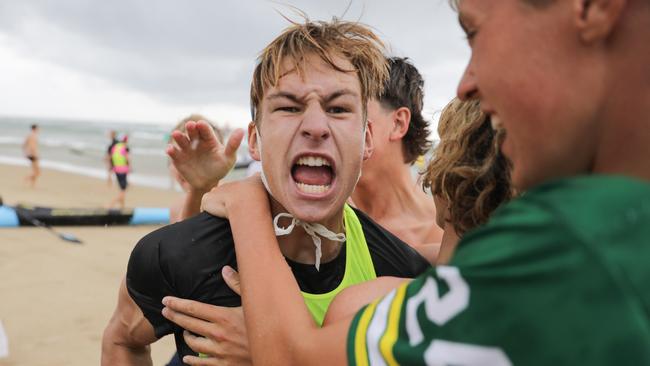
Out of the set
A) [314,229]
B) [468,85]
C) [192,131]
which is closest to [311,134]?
[314,229]

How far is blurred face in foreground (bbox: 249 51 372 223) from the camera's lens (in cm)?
223

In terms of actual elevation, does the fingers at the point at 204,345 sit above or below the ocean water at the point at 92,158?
above

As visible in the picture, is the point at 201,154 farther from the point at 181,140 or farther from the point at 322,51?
the point at 322,51

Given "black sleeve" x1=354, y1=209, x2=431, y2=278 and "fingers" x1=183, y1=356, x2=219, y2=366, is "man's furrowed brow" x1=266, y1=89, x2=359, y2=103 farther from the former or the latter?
"fingers" x1=183, y1=356, x2=219, y2=366

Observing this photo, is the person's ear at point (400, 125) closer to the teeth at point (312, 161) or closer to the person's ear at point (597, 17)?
the teeth at point (312, 161)

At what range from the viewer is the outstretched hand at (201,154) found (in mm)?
2350

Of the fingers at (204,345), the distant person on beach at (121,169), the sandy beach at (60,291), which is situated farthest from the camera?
the distant person on beach at (121,169)

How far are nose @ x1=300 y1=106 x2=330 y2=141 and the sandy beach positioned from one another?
4.75 meters

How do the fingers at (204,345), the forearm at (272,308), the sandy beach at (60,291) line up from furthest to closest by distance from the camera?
the sandy beach at (60,291)
the fingers at (204,345)
the forearm at (272,308)

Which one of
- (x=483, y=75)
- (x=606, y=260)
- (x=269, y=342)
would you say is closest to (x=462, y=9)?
(x=483, y=75)

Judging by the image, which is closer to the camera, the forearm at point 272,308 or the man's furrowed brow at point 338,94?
the forearm at point 272,308


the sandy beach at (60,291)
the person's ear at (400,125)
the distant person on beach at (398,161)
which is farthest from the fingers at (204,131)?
the sandy beach at (60,291)

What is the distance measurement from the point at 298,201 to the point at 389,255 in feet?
1.85

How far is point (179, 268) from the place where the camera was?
6.81 ft
